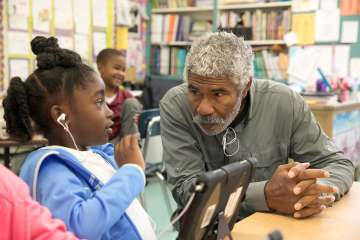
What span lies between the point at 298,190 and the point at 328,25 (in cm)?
403

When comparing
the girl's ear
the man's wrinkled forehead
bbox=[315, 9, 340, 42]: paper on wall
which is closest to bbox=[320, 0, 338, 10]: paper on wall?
bbox=[315, 9, 340, 42]: paper on wall

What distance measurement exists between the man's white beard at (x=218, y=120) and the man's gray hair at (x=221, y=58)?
0.07 meters

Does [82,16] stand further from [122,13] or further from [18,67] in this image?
[18,67]

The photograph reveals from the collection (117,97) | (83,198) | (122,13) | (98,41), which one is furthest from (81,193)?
(122,13)

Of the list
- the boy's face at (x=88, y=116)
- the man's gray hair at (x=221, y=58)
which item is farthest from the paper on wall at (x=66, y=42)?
the boy's face at (x=88, y=116)

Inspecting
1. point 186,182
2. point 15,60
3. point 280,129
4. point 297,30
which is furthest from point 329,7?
point 186,182

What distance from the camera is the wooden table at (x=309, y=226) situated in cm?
108

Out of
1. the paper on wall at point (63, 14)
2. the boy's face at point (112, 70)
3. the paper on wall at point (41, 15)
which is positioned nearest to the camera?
the boy's face at point (112, 70)

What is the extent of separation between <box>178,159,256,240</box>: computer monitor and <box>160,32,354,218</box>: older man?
0.36 meters

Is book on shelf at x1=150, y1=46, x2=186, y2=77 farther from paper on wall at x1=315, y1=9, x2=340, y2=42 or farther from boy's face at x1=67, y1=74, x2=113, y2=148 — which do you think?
boy's face at x1=67, y1=74, x2=113, y2=148

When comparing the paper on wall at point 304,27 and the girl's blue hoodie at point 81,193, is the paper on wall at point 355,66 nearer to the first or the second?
the paper on wall at point 304,27

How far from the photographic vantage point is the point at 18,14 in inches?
141

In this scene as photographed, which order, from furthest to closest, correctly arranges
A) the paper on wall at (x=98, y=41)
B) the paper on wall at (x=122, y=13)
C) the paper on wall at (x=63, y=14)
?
the paper on wall at (x=122, y=13)
the paper on wall at (x=98, y=41)
the paper on wall at (x=63, y=14)

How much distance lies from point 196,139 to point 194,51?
0.30 metres
